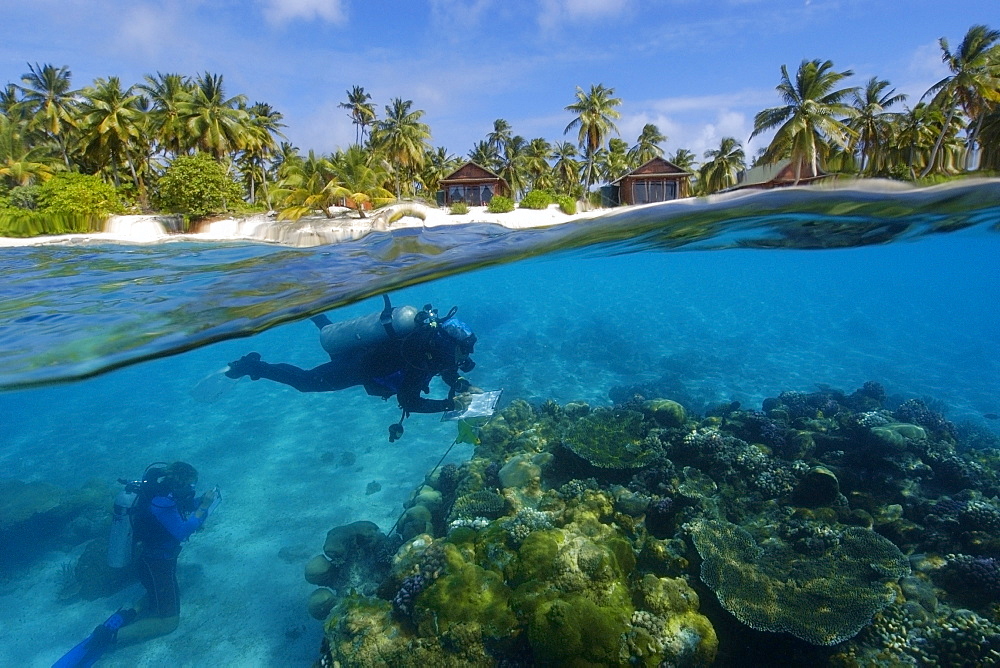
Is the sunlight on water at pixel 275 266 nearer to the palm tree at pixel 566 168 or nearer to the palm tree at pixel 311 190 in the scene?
the palm tree at pixel 311 190

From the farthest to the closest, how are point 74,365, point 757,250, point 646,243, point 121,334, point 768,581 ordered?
point 757,250
point 646,243
point 74,365
point 121,334
point 768,581

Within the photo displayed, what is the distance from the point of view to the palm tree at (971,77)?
2559 cm

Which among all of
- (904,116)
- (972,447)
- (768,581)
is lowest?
(972,447)

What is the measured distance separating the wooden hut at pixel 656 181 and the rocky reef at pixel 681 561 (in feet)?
98.5

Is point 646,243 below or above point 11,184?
below

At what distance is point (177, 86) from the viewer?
123 ft

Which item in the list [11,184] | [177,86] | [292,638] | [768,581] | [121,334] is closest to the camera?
[768,581]

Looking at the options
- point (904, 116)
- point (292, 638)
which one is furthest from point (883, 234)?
point (904, 116)

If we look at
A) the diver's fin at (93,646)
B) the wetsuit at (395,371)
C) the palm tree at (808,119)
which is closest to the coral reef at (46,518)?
the diver's fin at (93,646)

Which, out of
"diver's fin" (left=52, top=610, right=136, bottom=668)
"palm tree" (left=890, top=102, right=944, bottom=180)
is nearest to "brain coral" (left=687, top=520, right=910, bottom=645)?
"diver's fin" (left=52, top=610, right=136, bottom=668)

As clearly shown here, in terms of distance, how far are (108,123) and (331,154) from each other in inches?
580

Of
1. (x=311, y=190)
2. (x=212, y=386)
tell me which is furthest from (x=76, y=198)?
(x=212, y=386)

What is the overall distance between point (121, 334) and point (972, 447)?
19.7m

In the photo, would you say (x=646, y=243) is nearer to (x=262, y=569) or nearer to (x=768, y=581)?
(x=768, y=581)
